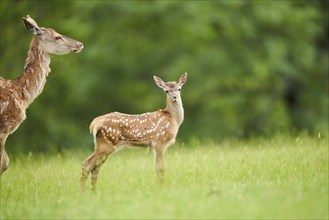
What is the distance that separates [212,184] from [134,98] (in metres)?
15.6

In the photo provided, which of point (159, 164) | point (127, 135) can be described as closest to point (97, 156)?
point (127, 135)

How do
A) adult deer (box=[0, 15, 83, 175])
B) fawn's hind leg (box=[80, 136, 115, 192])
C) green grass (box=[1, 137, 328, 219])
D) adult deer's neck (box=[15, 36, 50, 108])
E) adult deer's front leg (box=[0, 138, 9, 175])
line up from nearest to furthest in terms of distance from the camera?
1. green grass (box=[1, 137, 328, 219])
2. fawn's hind leg (box=[80, 136, 115, 192])
3. adult deer's front leg (box=[0, 138, 9, 175])
4. adult deer (box=[0, 15, 83, 175])
5. adult deer's neck (box=[15, 36, 50, 108])

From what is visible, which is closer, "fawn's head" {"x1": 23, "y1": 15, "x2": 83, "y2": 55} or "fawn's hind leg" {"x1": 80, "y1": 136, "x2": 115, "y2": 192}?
"fawn's hind leg" {"x1": 80, "y1": 136, "x2": 115, "y2": 192}

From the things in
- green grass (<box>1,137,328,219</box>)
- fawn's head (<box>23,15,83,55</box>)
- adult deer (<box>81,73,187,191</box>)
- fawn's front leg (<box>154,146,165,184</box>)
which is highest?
fawn's head (<box>23,15,83,55</box>)

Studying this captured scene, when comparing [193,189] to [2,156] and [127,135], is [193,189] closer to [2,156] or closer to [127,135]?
[127,135]

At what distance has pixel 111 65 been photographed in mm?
22250

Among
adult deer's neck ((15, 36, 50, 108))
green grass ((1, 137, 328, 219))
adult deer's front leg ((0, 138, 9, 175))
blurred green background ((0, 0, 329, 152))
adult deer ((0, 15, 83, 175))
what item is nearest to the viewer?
green grass ((1, 137, 328, 219))

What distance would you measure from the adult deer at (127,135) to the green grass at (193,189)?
0.31 m

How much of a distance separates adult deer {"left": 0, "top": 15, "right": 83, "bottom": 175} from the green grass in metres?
1.03

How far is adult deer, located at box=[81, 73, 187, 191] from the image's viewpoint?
29.7 feet

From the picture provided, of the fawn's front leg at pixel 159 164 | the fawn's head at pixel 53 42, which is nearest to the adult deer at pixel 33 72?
the fawn's head at pixel 53 42

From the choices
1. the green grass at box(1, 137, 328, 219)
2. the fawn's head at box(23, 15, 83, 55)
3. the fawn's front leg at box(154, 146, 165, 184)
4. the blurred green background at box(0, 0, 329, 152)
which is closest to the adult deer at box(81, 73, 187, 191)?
the fawn's front leg at box(154, 146, 165, 184)

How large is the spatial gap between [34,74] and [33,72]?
0.10 feet

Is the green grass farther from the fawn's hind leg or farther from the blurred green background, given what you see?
the blurred green background
